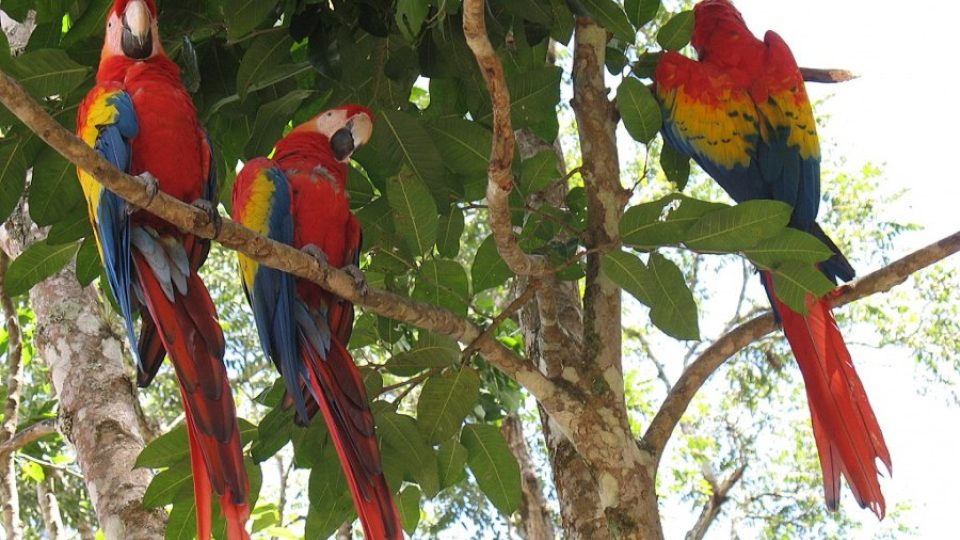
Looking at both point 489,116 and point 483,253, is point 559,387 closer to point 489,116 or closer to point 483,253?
point 483,253

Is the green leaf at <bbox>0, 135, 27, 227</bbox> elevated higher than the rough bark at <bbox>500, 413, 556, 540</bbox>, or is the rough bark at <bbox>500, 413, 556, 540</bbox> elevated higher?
the rough bark at <bbox>500, 413, 556, 540</bbox>

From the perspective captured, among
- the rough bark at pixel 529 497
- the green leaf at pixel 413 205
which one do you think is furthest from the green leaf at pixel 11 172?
the rough bark at pixel 529 497

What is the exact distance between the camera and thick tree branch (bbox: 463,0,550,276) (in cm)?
117

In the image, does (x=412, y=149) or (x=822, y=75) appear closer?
(x=412, y=149)

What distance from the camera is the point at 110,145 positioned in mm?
1441

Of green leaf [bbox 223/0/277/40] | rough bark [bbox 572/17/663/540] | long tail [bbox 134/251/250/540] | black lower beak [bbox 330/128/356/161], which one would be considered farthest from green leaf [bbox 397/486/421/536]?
green leaf [bbox 223/0/277/40]

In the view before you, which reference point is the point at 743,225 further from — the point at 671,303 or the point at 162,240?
the point at 162,240

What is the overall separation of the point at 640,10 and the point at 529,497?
186cm

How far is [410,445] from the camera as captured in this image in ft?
5.06

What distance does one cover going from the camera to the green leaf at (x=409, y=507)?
169 centimetres

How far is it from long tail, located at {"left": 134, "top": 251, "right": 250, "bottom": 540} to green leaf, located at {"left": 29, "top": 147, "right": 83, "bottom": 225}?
9.9 inches

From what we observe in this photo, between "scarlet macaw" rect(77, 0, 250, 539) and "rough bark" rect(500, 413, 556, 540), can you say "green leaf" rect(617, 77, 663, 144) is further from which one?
"rough bark" rect(500, 413, 556, 540)

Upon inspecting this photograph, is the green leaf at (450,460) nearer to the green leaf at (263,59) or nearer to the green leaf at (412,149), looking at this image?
the green leaf at (412,149)

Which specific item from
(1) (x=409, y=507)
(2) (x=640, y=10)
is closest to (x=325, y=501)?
(1) (x=409, y=507)
